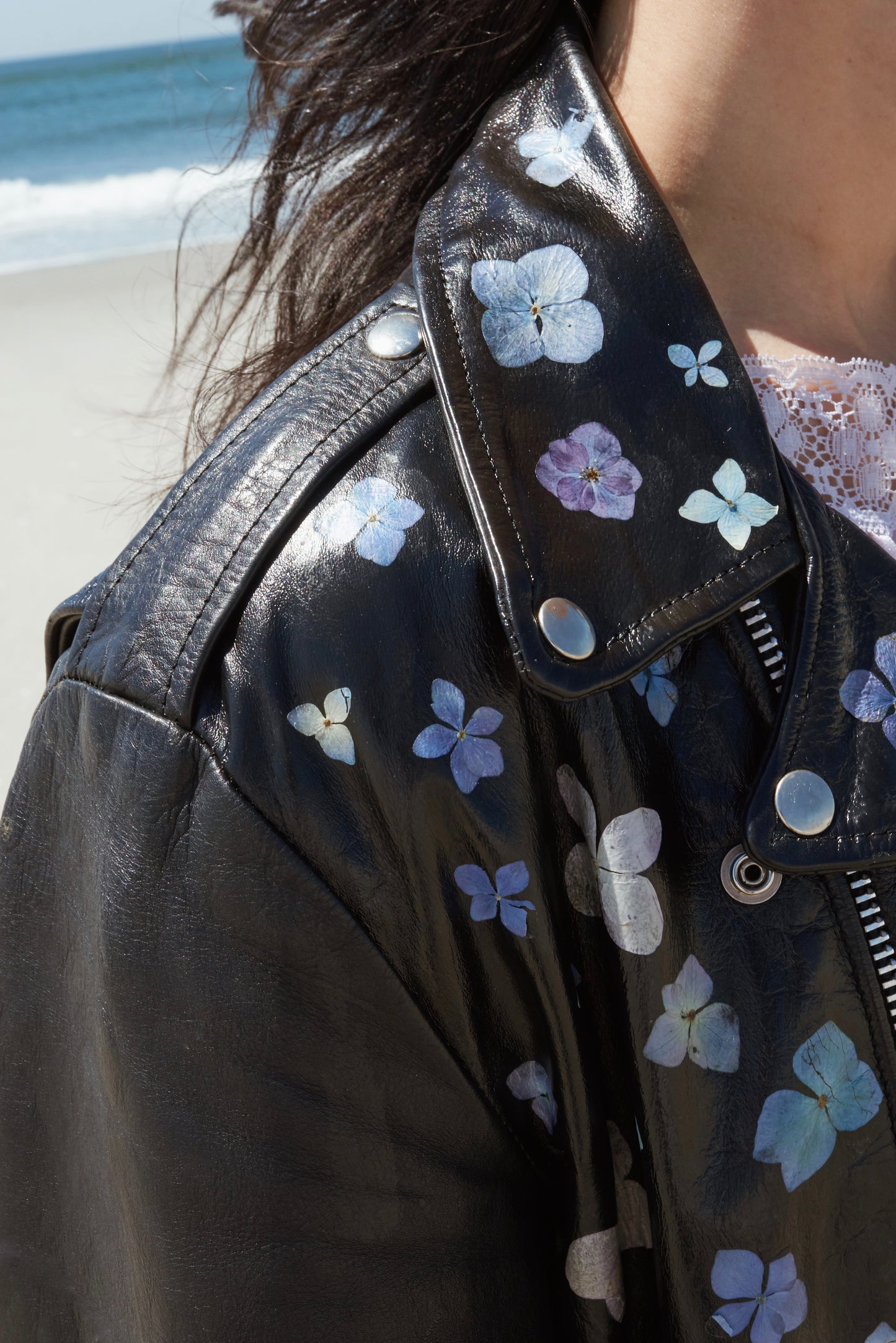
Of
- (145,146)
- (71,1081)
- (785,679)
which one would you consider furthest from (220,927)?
(145,146)

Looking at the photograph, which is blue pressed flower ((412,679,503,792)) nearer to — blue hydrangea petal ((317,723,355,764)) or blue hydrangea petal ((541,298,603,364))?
blue hydrangea petal ((317,723,355,764))

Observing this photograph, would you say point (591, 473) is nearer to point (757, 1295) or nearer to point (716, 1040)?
point (716, 1040)

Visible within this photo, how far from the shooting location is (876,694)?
0.69 m

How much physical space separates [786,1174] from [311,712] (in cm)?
38

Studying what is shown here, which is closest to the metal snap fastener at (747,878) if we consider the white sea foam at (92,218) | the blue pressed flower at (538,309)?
the blue pressed flower at (538,309)

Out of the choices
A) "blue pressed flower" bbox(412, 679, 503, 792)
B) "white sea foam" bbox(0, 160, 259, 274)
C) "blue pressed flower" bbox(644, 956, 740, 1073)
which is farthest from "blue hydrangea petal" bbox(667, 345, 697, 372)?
"white sea foam" bbox(0, 160, 259, 274)

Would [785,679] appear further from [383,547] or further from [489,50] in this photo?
[489,50]

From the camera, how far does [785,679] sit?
682 millimetres

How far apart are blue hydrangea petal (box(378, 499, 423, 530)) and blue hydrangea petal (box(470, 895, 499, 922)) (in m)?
0.22

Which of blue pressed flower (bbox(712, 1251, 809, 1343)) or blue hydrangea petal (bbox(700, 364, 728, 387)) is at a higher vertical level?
blue hydrangea petal (bbox(700, 364, 728, 387))

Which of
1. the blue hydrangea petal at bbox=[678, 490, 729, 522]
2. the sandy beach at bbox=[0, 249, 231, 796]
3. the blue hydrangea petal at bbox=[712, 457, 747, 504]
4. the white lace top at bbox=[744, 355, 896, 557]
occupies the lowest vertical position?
the blue hydrangea petal at bbox=[678, 490, 729, 522]

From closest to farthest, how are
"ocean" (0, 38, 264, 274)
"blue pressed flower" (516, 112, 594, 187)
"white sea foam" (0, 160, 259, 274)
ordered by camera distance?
1. "blue pressed flower" (516, 112, 594, 187)
2. "ocean" (0, 38, 264, 274)
3. "white sea foam" (0, 160, 259, 274)

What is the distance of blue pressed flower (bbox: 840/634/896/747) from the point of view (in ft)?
2.23

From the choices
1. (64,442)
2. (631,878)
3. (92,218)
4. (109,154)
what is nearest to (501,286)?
(631,878)
